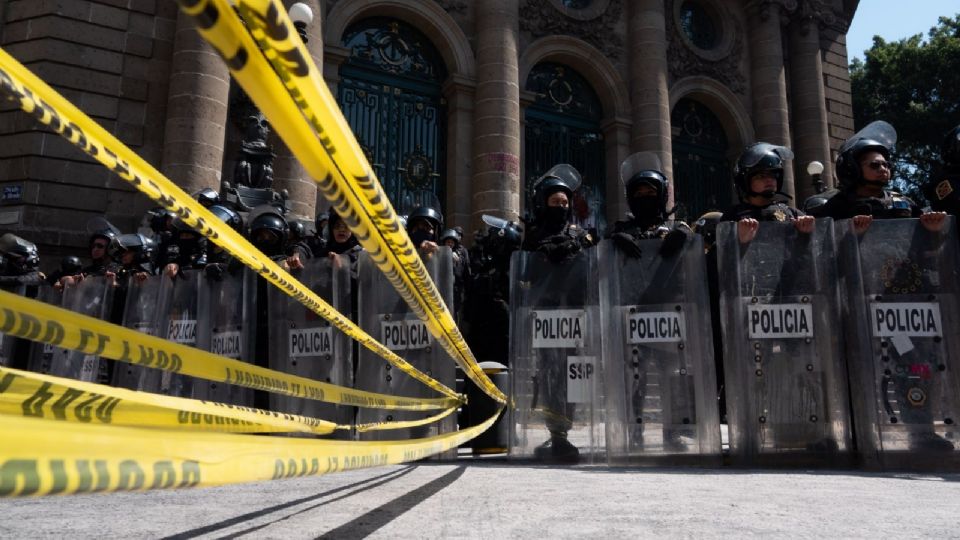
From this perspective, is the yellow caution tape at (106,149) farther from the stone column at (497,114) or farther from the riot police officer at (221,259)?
the stone column at (497,114)

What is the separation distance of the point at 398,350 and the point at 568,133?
11.4 metres

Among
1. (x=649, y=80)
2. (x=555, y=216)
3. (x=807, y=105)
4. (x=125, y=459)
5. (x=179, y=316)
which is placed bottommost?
(x=125, y=459)

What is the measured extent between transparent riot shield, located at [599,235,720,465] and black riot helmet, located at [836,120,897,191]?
1529 millimetres

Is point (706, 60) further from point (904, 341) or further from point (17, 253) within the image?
point (17, 253)

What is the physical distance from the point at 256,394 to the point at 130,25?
850 cm

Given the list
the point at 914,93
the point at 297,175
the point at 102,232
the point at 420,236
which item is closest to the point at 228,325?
the point at 420,236

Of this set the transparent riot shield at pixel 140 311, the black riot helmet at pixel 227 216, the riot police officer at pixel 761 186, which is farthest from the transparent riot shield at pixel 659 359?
the black riot helmet at pixel 227 216

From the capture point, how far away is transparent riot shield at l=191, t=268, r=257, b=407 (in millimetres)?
4941

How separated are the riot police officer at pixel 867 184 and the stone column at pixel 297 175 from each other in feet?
26.1

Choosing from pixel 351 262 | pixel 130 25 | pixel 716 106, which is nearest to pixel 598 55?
pixel 716 106

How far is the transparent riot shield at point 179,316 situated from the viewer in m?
5.13

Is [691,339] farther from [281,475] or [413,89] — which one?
[413,89]

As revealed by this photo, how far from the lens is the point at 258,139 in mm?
10430

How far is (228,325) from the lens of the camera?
5129 mm
